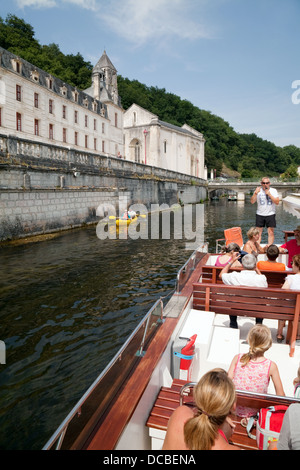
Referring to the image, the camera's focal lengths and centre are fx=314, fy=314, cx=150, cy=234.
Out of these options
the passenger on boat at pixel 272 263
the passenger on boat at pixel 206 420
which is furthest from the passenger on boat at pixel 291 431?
the passenger on boat at pixel 272 263

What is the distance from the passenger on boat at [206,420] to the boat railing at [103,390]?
0.64 m

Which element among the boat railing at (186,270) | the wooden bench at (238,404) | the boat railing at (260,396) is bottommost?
the wooden bench at (238,404)

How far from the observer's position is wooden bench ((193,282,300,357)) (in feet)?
14.7

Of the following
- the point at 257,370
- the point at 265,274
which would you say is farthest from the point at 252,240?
the point at 257,370

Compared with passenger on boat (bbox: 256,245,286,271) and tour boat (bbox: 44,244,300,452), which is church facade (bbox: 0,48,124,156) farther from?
tour boat (bbox: 44,244,300,452)

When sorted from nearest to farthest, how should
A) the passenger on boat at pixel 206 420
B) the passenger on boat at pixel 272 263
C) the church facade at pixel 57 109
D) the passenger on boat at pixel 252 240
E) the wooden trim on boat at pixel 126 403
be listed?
the passenger on boat at pixel 206 420 < the wooden trim on boat at pixel 126 403 < the passenger on boat at pixel 272 263 < the passenger on boat at pixel 252 240 < the church facade at pixel 57 109

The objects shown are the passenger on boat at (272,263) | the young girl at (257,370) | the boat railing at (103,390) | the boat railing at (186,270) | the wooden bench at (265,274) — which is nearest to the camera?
the boat railing at (103,390)

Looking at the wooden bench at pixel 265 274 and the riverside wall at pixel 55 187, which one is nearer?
the wooden bench at pixel 265 274

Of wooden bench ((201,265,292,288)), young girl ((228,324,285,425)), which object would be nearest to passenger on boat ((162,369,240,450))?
young girl ((228,324,285,425))

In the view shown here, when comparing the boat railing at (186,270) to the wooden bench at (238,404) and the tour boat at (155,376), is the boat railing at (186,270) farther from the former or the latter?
the wooden bench at (238,404)

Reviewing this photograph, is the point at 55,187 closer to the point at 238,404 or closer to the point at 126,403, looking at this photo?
the point at 126,403

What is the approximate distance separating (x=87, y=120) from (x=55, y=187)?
1012 inches

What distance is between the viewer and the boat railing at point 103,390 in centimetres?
206

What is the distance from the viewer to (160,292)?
333 inches
